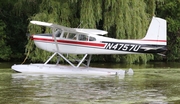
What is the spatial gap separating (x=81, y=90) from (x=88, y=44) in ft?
17.5

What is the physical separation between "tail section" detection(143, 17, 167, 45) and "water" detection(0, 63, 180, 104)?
2.01m

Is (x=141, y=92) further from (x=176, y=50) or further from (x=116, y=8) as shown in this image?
(x=176, y=50)

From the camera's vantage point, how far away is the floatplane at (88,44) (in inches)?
623

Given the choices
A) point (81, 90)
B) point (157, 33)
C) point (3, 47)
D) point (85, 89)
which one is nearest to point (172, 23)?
point (3, 47)

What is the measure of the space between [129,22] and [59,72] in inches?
259

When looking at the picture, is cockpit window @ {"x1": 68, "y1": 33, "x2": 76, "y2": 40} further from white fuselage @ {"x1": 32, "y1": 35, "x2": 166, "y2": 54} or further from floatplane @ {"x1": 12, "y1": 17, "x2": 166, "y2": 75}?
white fuselage @ {"x1": 32, "y1": 35, "x2": 166, "y2": 54}

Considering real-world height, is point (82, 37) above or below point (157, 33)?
below

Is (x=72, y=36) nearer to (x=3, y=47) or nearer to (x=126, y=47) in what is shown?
(x=126, y=47)

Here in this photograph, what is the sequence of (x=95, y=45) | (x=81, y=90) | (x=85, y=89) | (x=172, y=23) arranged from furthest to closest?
1. (x=172, y=23)
2. (x=95, y=45)
3. (x=85, y=89)
4. (x=81, y=90)

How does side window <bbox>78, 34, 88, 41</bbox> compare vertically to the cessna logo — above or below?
above

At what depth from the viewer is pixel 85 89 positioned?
11547 millimetres

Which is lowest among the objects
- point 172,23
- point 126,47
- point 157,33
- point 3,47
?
point 3,47

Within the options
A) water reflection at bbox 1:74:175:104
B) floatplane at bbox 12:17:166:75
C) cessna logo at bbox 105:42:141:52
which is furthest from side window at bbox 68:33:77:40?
water reflection at bbox 1:74:175:104

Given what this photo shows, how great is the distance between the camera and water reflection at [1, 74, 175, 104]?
9688 mm
